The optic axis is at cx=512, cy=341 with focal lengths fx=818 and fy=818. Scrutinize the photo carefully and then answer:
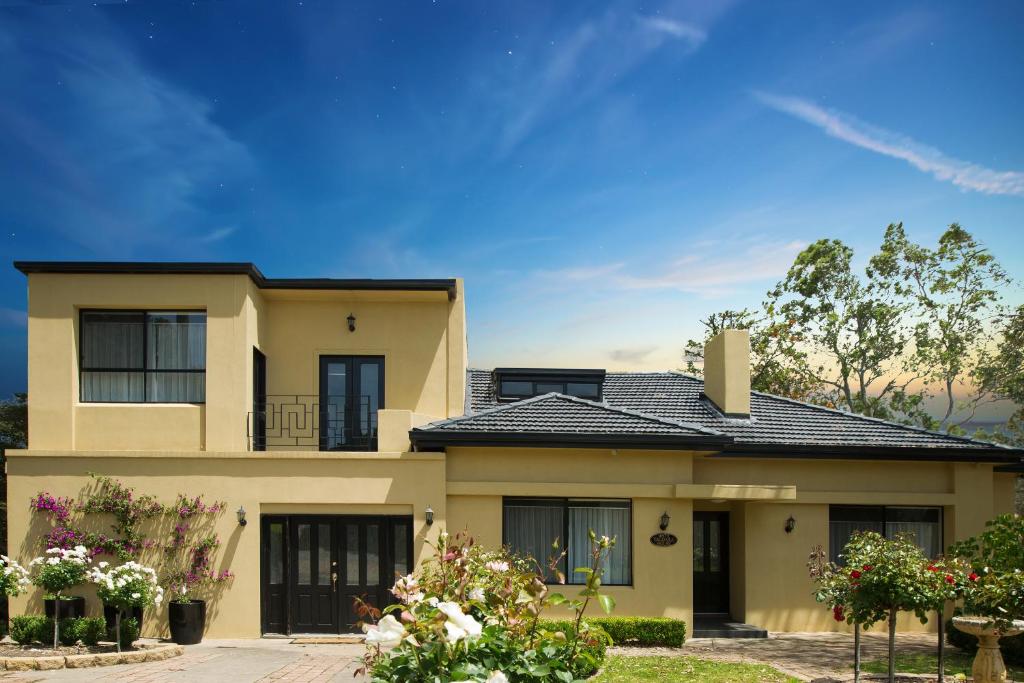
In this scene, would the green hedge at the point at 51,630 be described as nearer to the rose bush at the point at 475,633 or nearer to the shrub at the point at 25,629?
the shrub at the point at 25,629

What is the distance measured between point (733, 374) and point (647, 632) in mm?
6364


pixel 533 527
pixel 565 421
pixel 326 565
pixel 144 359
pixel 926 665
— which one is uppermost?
pixel 144 359

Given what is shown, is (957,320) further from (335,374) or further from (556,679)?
(556,679)

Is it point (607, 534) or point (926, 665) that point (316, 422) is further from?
point (926, 665)

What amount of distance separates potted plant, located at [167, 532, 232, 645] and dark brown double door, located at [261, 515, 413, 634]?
0.92 metres

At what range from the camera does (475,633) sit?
405cm

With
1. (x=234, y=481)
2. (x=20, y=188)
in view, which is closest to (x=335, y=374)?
(x=234, y=481)

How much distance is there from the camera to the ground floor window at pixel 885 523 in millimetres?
16531

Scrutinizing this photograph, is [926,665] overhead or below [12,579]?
below

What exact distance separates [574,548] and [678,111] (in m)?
12.8

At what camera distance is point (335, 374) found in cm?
1773

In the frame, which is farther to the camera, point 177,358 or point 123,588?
point 177,358

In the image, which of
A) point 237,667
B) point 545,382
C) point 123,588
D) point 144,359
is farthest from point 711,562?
point 144,359

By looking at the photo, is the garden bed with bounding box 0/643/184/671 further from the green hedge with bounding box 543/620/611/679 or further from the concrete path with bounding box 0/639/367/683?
the green hedge with bounding box 543/620/611/679
